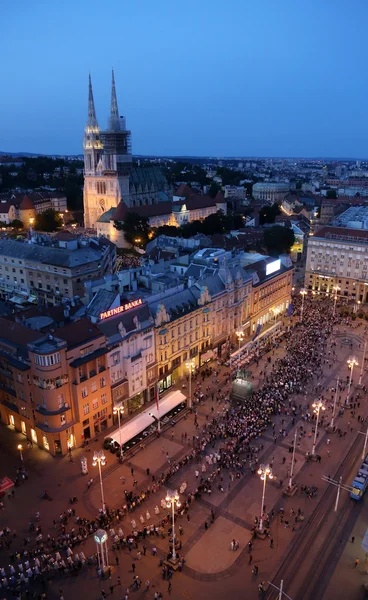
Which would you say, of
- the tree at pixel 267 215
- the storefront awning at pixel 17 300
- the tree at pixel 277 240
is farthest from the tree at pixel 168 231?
the storefront awning at pixel 17 300

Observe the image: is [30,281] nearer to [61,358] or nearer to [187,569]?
[61,358]

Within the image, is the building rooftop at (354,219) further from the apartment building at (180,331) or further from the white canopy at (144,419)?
the white canopy at (144,419)

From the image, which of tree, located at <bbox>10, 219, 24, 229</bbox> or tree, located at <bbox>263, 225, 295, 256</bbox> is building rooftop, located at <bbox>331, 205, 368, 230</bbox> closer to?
tree, located at <bbox>263, 225, 295, 256</bbox>

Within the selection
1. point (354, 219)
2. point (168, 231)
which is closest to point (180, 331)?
point (168, 231)

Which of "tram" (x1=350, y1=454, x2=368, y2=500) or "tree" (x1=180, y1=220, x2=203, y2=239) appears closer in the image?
"tram" (x1=350, y1=454, x2=368, y2=500)

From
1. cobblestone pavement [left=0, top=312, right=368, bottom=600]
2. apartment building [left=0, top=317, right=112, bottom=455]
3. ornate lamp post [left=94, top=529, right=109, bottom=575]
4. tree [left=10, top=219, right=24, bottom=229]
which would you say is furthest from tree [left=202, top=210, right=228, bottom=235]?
ornate lamp post [left=94, top=529, right=109, bottom=575]

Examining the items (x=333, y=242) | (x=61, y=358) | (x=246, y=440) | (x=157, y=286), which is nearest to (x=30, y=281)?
(x=157, y=286)
